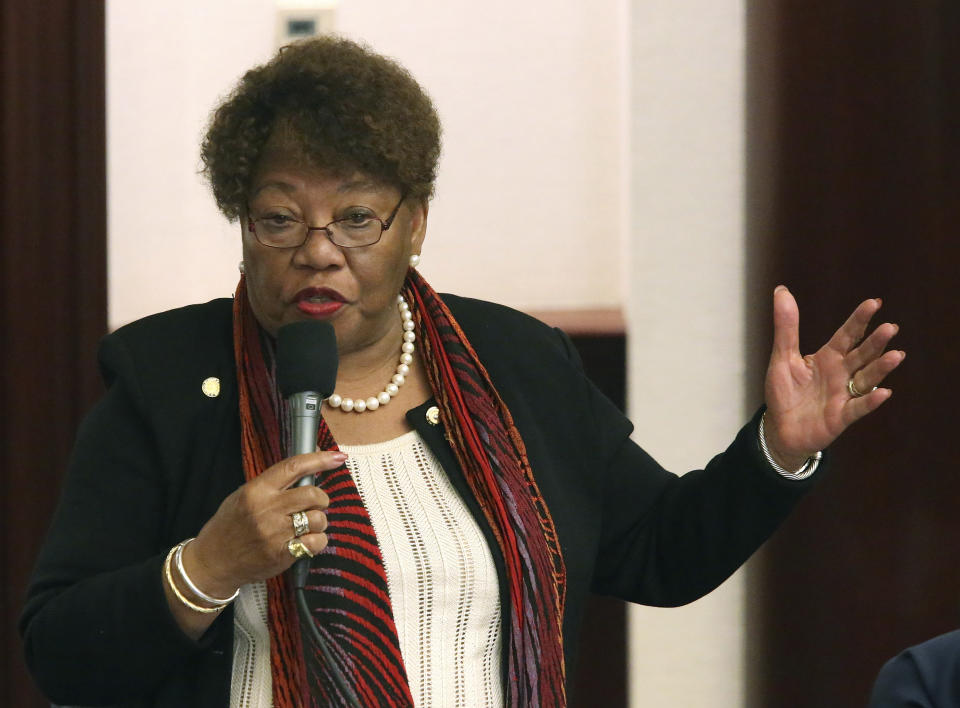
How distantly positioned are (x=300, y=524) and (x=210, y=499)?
312 millimetres

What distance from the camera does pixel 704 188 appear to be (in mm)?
2566

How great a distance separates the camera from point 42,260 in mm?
2488

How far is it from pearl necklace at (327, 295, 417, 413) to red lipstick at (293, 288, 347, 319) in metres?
0.13

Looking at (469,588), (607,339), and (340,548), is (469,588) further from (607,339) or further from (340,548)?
(607,339)

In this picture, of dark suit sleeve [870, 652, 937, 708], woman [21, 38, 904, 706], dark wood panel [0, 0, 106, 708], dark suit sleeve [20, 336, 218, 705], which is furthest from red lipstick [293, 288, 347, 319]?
dark wood panel [0, 0, 106, 708]

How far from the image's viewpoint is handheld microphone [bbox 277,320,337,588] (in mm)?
1321

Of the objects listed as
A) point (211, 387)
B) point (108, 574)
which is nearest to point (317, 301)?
point (211, 387)

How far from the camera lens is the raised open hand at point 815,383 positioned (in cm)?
158

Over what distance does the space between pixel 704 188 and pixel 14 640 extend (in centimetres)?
166

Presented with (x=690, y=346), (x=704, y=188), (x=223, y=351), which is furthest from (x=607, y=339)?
(x=223, y=351)

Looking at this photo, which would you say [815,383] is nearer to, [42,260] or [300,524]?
[300,524]

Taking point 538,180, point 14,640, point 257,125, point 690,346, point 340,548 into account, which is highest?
point 538,180

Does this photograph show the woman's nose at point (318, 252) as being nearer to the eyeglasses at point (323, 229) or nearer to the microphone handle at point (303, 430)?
the eyeglasses at point (323, 229)

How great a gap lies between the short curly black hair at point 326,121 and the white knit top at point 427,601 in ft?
1.23
